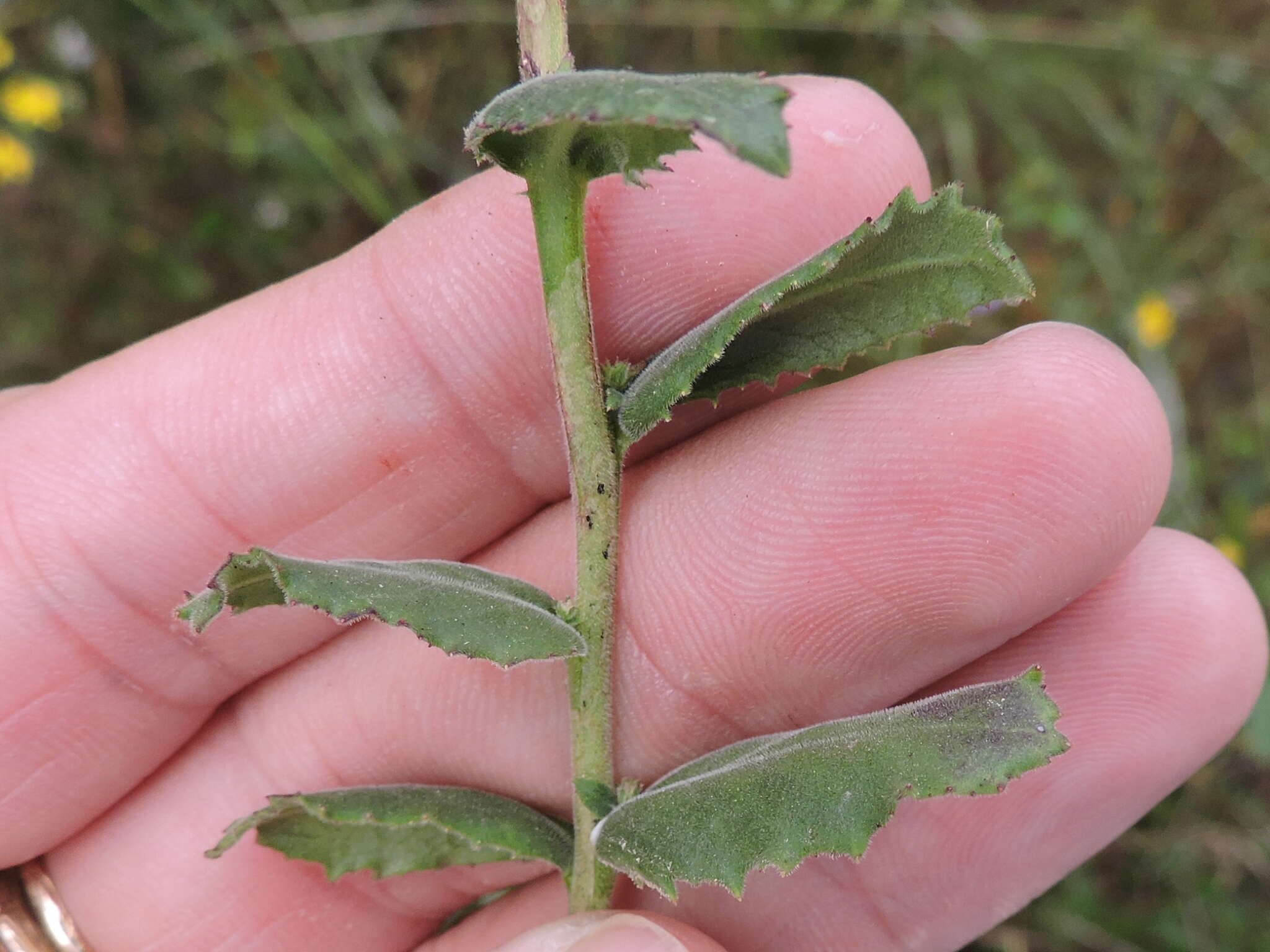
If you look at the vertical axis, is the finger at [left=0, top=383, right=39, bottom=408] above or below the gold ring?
above

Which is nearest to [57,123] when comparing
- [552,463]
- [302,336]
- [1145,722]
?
[302,336]

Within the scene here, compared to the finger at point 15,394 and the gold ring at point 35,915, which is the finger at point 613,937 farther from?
the finger at point 15,394

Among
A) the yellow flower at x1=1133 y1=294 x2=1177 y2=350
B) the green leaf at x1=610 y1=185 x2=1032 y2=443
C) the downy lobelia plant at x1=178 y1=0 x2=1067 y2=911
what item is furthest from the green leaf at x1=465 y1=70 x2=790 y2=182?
the yellow flower at x1=1133 y1=294 x2=1177 y2=350

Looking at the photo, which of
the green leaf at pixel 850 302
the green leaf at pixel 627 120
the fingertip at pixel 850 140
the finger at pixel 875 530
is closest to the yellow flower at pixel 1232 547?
the finger at pixel 875 530

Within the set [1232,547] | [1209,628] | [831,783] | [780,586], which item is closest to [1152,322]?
[1232,547]

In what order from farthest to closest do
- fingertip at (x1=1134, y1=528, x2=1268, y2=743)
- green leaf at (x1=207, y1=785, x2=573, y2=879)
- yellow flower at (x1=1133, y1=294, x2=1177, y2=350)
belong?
1. yellow flower at (x1=1133, y1=294, x2=1177, y2=350)
2. fingertip at (x1=1134, y1=528, x2=1268, y2=743)
3. green leaf at (x1=207, y1=785, x2=573, y2=879)

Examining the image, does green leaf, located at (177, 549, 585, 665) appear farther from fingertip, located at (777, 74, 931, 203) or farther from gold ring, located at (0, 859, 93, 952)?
gold ring, located at (0, 859, 93, 952)
